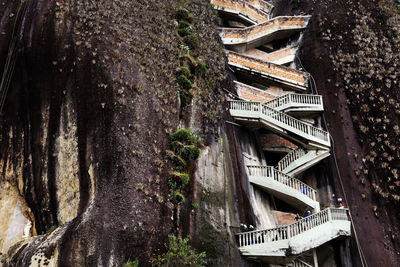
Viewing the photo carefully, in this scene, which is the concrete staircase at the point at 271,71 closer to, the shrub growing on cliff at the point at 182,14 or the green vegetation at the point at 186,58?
the green vegetation at the point at 186,58

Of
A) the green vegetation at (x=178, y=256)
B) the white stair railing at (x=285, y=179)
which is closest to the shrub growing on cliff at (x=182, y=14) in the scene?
the white stair railing at (x=285, y=179)

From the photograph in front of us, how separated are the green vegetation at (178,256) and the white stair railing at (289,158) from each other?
8208mm

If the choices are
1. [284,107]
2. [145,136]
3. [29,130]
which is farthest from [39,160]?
[284,107]

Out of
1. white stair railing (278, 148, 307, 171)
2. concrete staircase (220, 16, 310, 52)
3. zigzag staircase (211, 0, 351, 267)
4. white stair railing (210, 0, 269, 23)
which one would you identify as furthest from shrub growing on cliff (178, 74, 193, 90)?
white stair railing (210, 0, 269, 23)

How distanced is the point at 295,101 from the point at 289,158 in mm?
3351

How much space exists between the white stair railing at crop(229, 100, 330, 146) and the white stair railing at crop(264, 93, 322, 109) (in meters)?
1.69

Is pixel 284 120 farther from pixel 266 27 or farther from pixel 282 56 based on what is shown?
pixel 266 27

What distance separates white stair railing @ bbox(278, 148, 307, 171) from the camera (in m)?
21.2

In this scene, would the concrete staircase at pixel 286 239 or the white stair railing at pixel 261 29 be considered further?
the white stair railing at pixel 261 29

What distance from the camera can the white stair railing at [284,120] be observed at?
68.3ft

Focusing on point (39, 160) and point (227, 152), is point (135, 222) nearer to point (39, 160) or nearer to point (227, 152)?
point (39, 160)

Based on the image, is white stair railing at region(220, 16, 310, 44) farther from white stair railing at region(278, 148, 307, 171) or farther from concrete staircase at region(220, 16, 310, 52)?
white stair railing at region(278, 148, 307, 171)

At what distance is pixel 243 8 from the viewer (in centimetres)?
3148

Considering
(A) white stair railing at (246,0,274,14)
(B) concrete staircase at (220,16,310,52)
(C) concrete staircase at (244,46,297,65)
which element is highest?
(A) white stair railing at (246,0,274,14)
